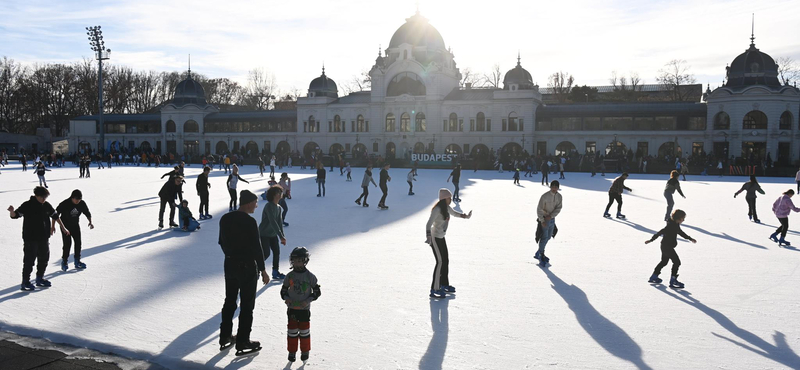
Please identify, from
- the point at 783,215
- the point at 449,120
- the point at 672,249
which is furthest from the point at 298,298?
the point at 449,120

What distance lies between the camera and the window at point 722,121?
4759cm

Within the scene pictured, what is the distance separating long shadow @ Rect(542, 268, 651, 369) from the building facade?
1798 inches

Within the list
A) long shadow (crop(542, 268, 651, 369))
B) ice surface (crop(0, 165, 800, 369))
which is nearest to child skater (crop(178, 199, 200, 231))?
ice surface (crop(0, 165, 800, 369))

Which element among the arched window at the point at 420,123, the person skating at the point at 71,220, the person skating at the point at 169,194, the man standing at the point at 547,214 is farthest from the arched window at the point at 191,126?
the man standing at the point at 547,214

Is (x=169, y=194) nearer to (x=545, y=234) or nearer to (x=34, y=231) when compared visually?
(x=34, y=231)

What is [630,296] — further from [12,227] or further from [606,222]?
[12,227]

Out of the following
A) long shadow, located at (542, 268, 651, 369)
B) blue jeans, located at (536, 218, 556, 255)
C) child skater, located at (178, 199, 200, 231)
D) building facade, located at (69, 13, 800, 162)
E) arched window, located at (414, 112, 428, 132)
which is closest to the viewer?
long shadow, located at (542, 268, 651, 369)

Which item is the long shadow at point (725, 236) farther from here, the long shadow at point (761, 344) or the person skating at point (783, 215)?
the long shadow at point (761, 344)

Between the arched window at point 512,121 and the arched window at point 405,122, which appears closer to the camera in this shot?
the arched window at point 512,121

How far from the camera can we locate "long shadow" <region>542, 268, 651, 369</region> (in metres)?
5.70

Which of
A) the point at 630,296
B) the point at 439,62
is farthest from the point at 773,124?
the point at 630,296

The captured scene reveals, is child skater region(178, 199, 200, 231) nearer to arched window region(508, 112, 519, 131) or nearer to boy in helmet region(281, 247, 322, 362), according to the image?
boy in helmet region(281, 247, 322, 362)

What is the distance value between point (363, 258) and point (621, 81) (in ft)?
294

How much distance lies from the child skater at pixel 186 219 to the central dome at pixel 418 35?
5290 centimetres
